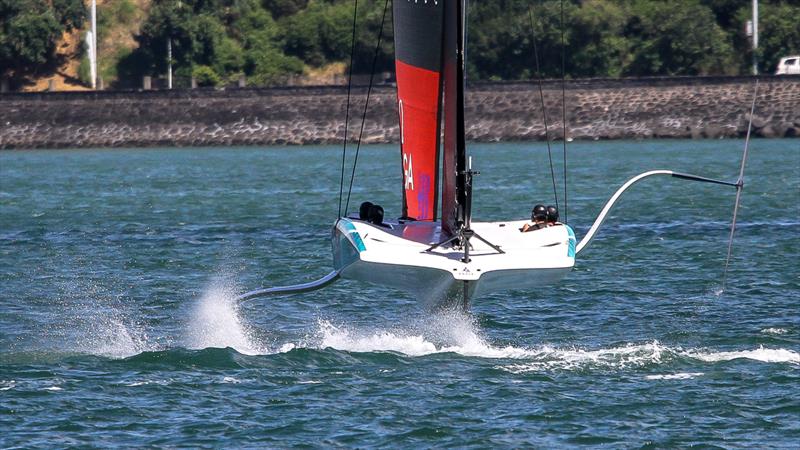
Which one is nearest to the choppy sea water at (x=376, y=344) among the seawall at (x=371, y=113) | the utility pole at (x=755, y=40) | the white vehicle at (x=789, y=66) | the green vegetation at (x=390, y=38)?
the seawall at (x=371, y=113)

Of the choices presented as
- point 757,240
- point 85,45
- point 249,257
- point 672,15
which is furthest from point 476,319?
point 85,45

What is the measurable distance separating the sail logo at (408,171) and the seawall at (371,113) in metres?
48.6

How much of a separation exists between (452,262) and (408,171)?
12.8 ft

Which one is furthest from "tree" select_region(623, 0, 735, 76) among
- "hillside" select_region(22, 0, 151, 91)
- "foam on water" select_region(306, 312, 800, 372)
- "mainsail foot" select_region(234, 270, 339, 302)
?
"mainsail foot" select_region(234, 270, 339, 302)

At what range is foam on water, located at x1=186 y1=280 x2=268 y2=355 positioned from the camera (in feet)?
59.0

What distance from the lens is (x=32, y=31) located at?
7919 centimetres

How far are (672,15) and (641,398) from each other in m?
64.7

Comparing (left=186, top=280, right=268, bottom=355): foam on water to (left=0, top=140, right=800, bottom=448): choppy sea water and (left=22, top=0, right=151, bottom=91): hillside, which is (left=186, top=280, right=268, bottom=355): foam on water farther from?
(left=22, top=0, right=151, bottom=91): hillside

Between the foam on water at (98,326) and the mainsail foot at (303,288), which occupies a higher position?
the mainsail foot at (303,288)

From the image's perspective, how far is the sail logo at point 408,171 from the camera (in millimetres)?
19250

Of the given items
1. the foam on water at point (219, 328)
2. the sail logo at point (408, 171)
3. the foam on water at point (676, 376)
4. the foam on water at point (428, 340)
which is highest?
the sail logo at point (408, 171)

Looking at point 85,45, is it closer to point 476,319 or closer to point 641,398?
point 476,319

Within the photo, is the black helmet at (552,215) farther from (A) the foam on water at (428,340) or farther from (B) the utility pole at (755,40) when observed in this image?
(B) the utility pole at (755,40)

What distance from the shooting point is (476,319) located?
19812mm
